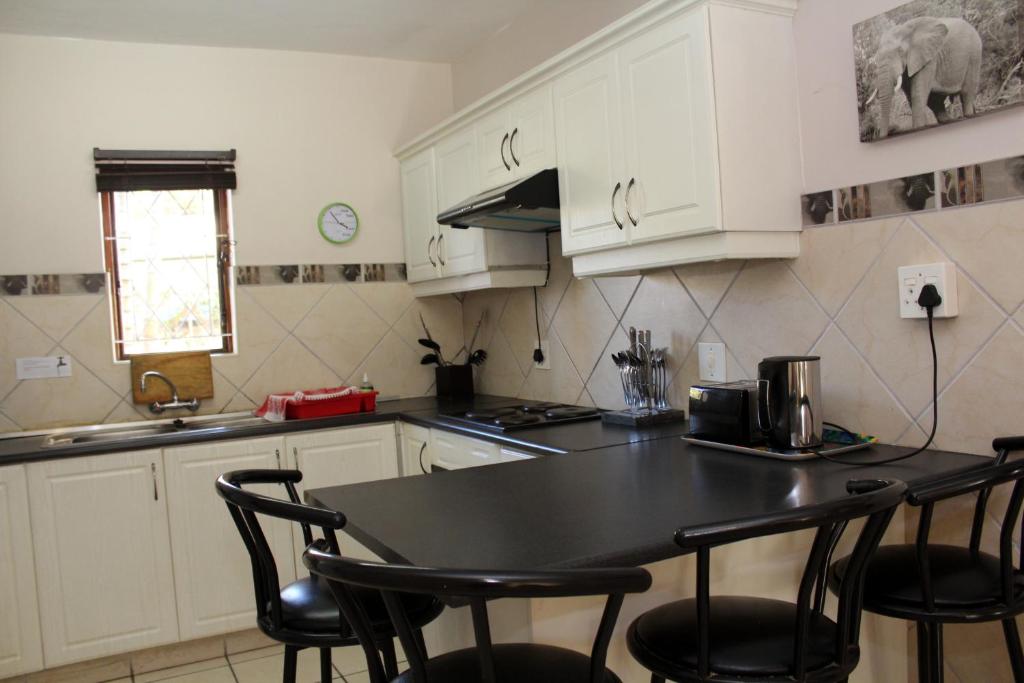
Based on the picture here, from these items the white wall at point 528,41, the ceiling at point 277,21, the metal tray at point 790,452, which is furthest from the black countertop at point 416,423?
the ceiling at point 277,21

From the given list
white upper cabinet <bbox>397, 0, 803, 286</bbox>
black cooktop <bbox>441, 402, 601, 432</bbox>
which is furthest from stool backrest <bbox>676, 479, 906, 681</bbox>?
black cooktop <bbox>441, 402, 601, 432</bbox>

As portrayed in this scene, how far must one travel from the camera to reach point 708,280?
264 centimetres

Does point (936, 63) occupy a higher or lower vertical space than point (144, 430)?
higher

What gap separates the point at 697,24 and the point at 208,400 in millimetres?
2694

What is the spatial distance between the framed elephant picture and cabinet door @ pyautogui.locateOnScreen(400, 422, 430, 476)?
6.59 ft

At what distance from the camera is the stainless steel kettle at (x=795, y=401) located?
203cm

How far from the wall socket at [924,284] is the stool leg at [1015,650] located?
0.69 meters

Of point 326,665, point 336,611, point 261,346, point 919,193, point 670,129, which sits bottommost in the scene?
point 326,665

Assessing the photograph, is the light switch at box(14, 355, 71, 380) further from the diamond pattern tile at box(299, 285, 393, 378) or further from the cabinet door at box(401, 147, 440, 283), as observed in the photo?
the cabinet door at box(401, 147, 440, 283)

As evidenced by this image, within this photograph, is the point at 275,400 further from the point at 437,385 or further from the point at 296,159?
the point at 296,159

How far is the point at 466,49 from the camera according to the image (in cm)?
409

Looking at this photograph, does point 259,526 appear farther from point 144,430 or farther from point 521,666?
point 144,430

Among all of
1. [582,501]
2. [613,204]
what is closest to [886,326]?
[613,204]

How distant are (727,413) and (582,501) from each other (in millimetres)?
658
